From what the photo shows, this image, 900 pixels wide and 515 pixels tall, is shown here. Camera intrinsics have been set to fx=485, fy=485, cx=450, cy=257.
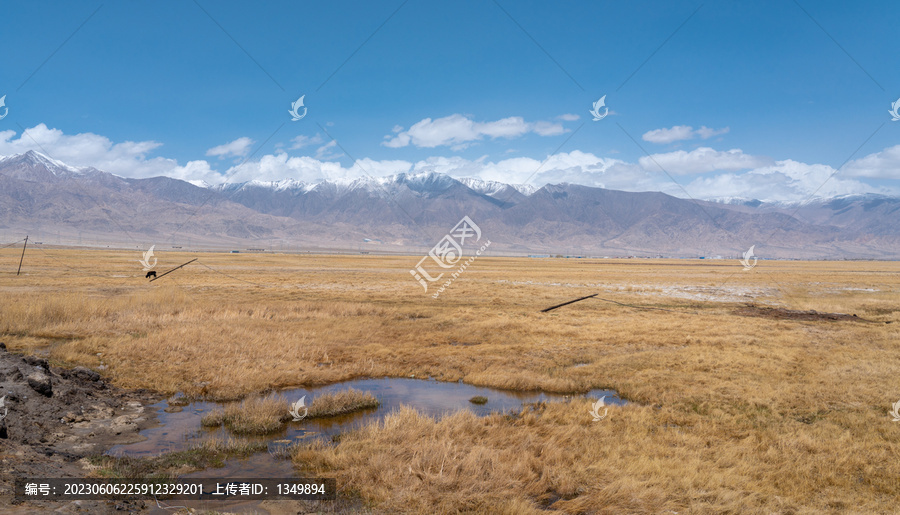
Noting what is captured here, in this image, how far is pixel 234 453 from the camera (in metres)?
9.94

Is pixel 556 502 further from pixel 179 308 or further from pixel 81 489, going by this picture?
pixel 179 308

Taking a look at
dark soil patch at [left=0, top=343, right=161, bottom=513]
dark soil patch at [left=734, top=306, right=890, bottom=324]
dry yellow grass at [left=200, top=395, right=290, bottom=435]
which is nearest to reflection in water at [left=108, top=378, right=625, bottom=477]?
dry yellow grass at [left=200, top=395, right=290, bottom=435]

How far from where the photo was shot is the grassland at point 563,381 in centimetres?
858

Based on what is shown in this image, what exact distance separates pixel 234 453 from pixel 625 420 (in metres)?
9.05

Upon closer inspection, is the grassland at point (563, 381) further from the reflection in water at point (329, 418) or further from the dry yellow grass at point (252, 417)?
the dry yellow grass at point (252, 417)

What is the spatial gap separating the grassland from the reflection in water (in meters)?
0.64

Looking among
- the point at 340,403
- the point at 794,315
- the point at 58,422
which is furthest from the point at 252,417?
the point at 794,315

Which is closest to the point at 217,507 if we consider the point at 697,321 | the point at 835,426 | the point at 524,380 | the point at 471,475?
the point at 471,475

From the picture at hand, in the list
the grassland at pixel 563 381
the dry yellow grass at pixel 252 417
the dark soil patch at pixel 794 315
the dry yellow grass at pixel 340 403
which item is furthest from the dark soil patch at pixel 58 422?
the dark soil patch at pixel 794 315

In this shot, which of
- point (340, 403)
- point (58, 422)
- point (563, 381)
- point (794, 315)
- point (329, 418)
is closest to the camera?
point (58, 422)

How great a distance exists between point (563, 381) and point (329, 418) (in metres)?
7.66

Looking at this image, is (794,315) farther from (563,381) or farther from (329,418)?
(329,418)

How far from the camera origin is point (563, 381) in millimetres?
15961

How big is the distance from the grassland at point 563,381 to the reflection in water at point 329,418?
64cm
